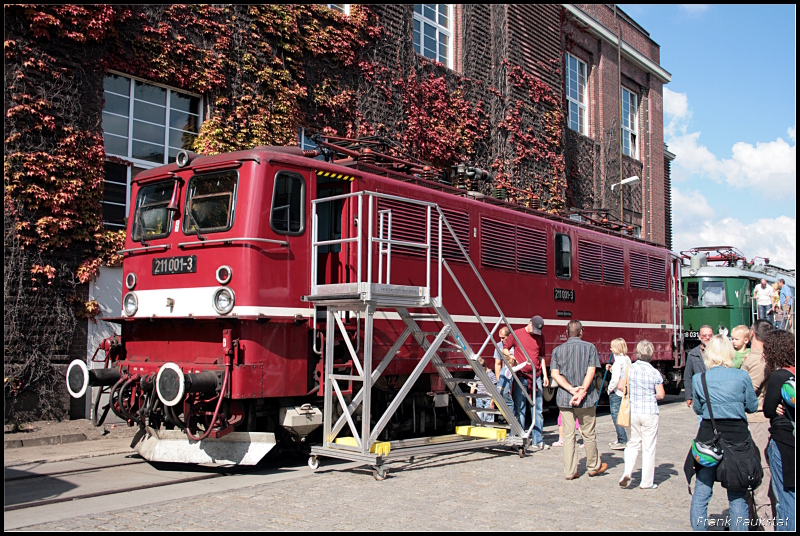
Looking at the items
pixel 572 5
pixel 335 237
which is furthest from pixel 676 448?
pixel 572 5

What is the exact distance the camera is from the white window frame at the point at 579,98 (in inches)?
1017

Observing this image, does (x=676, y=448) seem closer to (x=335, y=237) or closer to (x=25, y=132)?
(x=335, y=237)

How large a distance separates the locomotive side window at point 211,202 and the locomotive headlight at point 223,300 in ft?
2.66

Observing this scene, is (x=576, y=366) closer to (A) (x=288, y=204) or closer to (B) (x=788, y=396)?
(B) (x=788, y=396)

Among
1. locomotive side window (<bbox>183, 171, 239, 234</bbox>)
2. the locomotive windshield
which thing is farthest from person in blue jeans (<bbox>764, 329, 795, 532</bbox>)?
the locomotive windshield

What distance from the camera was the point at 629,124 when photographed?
97.0 feet

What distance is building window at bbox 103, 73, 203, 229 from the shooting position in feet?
43.8

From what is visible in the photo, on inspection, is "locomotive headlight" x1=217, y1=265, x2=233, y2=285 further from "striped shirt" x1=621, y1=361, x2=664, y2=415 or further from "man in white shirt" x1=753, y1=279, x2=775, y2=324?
"man in white shirt" x1=753, y1=279, x2=775, y2=324

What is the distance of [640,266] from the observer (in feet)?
55.0

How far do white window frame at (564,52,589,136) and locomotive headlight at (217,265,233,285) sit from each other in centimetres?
1919

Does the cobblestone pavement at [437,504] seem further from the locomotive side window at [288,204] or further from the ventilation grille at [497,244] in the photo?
the ventilation grille at [497,244]

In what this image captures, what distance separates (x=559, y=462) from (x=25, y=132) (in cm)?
965

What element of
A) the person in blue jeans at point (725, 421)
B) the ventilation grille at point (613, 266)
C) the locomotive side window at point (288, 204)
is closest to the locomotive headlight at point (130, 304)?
the locomotive side window at point (288, 204)

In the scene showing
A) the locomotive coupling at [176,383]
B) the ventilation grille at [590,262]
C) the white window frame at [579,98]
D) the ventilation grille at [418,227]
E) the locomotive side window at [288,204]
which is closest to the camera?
the locomotive coupling at [176,383]
